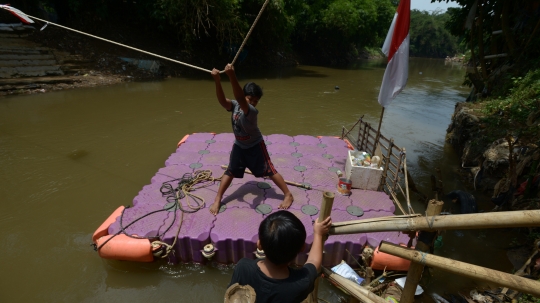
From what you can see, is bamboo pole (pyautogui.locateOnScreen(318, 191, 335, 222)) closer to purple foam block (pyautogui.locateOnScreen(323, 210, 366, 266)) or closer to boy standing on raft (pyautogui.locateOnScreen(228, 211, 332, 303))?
boy standing on raft (pyautogui.locateOnScreen(228, 211, 332, 303))

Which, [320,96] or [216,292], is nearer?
[216,292]

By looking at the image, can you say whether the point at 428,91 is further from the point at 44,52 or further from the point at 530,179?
the point at 44,52

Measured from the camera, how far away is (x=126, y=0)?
17.2 m

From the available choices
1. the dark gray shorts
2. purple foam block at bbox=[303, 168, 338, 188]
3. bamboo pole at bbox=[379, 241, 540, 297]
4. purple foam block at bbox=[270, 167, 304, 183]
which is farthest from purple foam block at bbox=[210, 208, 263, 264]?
bamboo pole at bbox=[379, 241, 540, 297]

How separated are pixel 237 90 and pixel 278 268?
1.82 m

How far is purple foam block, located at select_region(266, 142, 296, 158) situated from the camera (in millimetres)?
5422

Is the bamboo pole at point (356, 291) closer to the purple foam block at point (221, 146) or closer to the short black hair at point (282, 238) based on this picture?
the short black hair at point (282, 238)

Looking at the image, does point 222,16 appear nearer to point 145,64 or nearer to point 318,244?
point 145,64

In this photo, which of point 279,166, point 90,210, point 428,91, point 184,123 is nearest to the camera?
point 90,210

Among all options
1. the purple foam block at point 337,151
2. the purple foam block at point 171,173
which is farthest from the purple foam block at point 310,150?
the purple foam block at point 171,173

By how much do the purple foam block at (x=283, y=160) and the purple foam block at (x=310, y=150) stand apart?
366 mm

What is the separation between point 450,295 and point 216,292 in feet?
8.43

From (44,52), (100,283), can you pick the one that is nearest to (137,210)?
(100,283)

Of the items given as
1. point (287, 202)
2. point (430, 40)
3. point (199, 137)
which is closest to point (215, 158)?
point (199, 137)
